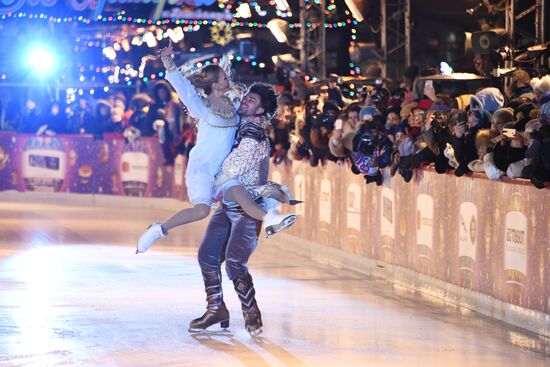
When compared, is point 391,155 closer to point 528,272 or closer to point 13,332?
point 528,272

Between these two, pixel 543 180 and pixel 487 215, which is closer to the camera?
pixel 543 180

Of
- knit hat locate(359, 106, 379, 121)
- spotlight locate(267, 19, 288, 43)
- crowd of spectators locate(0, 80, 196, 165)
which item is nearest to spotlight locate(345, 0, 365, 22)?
spotlight locate(267, 19, 288, 43)

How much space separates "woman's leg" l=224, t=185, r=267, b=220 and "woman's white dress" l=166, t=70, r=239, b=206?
0.22 m

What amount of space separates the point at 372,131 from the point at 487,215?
3284mm

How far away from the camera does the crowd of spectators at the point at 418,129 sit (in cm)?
1189

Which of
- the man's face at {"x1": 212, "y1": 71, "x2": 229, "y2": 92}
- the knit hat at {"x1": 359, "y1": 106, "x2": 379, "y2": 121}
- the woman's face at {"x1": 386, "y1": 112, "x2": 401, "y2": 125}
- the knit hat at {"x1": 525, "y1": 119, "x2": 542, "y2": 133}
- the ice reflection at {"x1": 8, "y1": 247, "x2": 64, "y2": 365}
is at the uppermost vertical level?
the man's face at {"x1": 212, "y1": 71, "x2": 229, "y2": 92}

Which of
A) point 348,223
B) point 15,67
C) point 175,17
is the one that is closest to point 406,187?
point 348,223

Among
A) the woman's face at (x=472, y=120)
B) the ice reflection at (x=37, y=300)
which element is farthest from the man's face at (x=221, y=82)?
the woman's face at (x=472, y=120)

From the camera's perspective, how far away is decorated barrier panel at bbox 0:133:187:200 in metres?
28.0

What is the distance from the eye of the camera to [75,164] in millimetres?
28781

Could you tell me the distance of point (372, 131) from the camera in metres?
15.5

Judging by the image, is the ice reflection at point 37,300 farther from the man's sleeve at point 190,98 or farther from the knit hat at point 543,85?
the knit hat at point 543,85

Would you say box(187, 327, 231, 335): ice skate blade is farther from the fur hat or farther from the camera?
the camera

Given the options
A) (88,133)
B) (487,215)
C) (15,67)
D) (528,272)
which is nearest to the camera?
(528,272)
